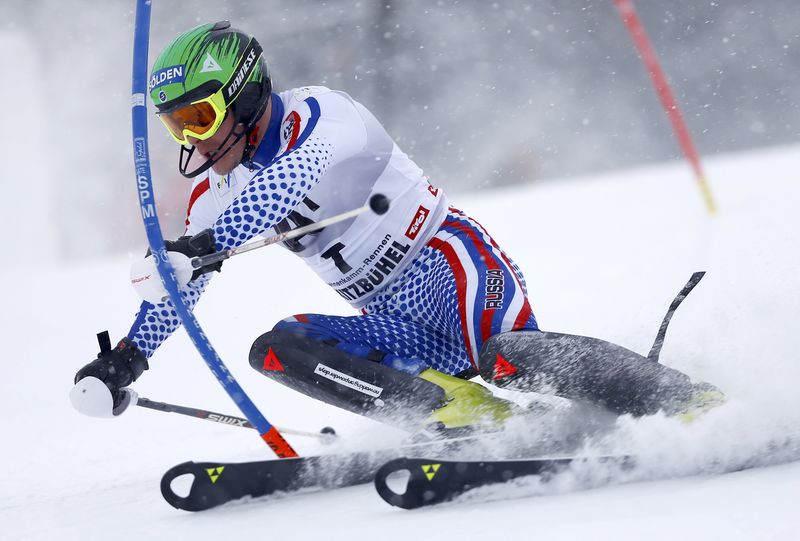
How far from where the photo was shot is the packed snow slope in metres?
1.96

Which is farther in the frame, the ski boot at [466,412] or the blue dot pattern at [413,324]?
the blue dot pattern at [413,324]

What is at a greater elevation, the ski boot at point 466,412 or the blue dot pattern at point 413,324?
the blue dot pattern at point 413,324

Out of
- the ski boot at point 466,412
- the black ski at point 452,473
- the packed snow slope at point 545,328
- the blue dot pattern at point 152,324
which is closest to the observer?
the packed snow slope at point 545,328

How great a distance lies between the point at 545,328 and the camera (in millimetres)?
4750

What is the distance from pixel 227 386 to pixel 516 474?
0.83m

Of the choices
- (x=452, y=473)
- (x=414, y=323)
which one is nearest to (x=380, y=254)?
(x=414, y=323)

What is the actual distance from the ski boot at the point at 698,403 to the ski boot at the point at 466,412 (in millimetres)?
438

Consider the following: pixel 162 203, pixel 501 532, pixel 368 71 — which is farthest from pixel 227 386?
pixel 368 71

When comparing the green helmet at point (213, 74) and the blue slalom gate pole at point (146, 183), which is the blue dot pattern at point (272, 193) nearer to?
the blue slalom gate pole at point (146, 183)

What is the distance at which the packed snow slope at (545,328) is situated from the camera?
6.44ft

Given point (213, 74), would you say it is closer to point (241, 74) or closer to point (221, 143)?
point (241, 74)

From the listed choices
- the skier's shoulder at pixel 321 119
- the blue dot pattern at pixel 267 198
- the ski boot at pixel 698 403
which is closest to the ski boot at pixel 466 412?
the ski boot at pixel 698 403

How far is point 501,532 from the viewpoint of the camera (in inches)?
72.1

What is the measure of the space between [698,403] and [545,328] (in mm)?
2459
